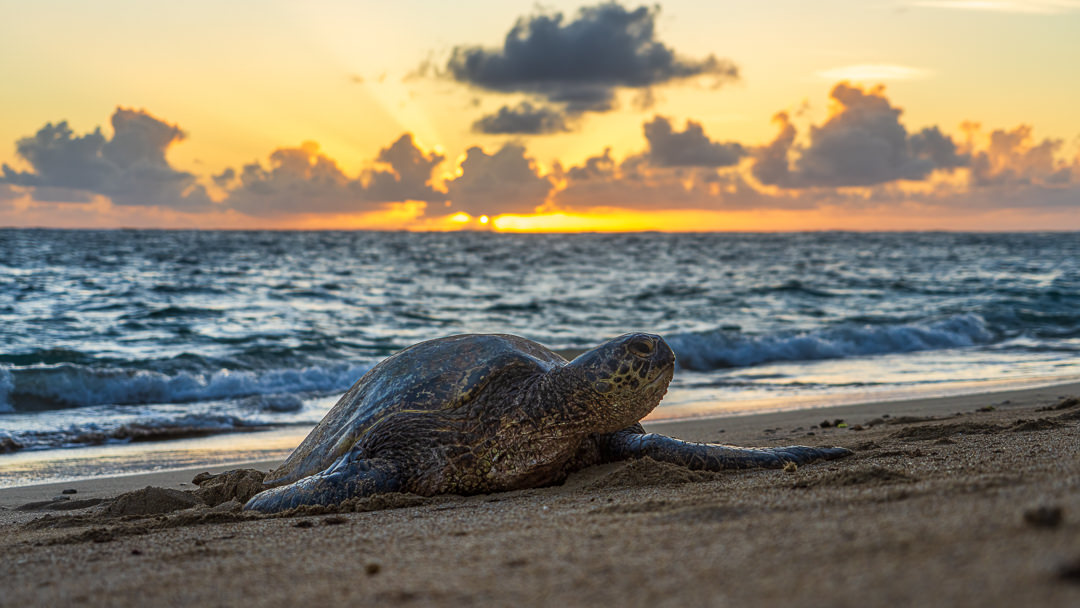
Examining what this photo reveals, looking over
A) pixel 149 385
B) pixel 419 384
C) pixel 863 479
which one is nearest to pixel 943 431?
pixel 863 479

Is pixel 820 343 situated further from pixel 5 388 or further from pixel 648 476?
pixel 5 388

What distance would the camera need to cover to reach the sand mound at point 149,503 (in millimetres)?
4648

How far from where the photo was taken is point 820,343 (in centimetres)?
1582

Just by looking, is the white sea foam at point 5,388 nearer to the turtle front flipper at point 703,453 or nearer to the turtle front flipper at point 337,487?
the turtle front flipper at point 337,487

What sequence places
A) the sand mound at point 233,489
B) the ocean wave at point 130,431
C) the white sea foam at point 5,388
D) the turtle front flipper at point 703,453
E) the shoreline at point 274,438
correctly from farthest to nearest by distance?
the white sea foam at point 5,388, the ocean wave at point 130,431, the shoreline at point 274,438, the sand mound at point 233,489, the turtle front flipper at point 703,453

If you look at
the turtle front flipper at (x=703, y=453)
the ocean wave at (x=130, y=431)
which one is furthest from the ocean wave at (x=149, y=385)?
the turtle front flipper at (x=703, y=453)

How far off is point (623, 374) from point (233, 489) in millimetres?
2671

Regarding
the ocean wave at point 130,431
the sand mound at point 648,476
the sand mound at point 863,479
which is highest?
the sand mound at point 863,479

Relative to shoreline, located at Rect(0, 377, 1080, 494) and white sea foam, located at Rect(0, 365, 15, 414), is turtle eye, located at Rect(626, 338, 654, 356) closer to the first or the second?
shoreline, located at Rect(0, 377, 1080, 494)

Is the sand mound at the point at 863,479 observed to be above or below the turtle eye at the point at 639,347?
below

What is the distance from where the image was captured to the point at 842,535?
2.17 m

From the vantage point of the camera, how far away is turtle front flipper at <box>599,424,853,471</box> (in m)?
4.62

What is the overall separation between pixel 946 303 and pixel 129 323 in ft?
65.5

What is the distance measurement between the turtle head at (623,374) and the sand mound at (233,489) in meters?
2.24
